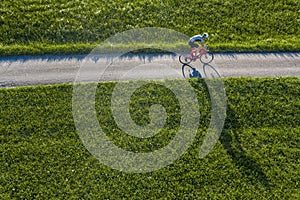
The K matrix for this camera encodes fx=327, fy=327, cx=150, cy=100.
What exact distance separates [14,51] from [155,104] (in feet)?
28.8

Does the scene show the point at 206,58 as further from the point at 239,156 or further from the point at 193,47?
the point at 239,156

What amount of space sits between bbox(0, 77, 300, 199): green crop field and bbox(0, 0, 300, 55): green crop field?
3.22 m

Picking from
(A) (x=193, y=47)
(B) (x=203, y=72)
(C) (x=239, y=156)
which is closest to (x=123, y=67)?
(A) (x=193, y=47)

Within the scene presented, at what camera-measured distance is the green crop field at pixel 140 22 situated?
19406mm

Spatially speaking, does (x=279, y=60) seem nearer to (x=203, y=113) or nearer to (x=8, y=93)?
(x=203, y=113)

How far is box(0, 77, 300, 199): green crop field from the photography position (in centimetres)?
1437

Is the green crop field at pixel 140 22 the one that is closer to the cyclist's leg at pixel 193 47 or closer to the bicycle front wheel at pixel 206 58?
the bicycle front wheel at pixel 206 58

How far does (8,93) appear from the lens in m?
16.9

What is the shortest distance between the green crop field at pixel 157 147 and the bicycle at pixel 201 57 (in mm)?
1791

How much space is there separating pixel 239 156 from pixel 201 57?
648 centimetres

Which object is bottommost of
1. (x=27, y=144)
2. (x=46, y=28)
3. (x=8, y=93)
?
(x=27, y=144)

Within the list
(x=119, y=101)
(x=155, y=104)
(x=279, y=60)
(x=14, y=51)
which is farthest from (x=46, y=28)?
(x=279, y=60)

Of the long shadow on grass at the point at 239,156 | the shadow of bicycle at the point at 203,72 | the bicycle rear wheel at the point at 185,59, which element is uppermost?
the bicycle rear wheel at the point at 185,59

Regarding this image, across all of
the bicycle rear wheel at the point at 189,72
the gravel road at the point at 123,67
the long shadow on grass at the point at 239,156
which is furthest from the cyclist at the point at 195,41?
the long shadow on grass at the point at 239,156
